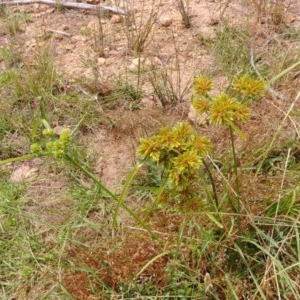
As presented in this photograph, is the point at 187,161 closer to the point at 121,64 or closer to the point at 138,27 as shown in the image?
the point at 121,64

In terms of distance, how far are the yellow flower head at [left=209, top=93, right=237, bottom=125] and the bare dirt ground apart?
0.56 metres

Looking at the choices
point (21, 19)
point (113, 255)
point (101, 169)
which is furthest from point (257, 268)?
point (21, 19)

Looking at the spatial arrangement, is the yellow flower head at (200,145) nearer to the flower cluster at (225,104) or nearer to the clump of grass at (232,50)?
the flower cluster at (225,104)

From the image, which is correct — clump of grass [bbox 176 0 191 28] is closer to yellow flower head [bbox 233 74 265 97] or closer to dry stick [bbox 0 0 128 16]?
dry stick [bbox 0 0 128 16]

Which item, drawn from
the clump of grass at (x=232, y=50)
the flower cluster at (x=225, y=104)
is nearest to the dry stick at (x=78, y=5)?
the clump of grass at (x=232, y=50)

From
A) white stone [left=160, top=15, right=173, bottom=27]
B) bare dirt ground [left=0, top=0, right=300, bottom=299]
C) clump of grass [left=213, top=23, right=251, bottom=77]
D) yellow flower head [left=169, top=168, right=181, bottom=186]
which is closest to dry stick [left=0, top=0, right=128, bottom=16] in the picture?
bare dirt ground [left=0, top=0, right=300, bottom=299]

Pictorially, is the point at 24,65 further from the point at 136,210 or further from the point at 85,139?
the point at 136,210

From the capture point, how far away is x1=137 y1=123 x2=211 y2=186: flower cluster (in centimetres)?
120

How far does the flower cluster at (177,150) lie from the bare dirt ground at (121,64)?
1.43 ft

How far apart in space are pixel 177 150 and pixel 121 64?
141cm

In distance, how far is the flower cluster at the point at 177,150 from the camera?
Answer: 47.3 inches

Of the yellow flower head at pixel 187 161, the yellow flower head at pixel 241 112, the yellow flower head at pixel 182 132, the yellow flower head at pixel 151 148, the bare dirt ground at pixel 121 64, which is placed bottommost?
the bare dirt ground at pixel 121 64

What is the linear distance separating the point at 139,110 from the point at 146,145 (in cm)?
106

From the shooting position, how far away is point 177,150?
1229mm
